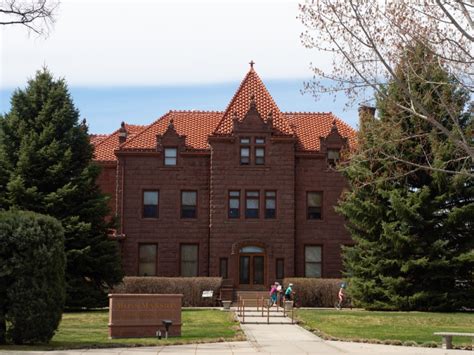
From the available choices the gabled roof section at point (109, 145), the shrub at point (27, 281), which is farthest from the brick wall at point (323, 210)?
the shrub at point (27, 281)

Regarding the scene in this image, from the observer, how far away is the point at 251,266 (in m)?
45.8

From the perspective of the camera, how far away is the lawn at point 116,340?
2138 centimetres

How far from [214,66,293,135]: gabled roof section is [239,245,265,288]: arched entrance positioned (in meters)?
6.80

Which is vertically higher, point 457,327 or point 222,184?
point 222,184

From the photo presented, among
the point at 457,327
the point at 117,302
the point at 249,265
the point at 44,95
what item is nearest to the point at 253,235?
the point at 249,265

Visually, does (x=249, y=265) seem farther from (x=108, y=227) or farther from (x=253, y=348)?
(x=253, y=348)

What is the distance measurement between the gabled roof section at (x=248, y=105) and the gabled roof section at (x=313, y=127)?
5.15 feet

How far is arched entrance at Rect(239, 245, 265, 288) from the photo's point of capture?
45.6 meters

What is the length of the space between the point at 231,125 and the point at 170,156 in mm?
4039

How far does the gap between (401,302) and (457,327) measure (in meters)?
7.83

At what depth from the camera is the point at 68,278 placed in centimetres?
3769

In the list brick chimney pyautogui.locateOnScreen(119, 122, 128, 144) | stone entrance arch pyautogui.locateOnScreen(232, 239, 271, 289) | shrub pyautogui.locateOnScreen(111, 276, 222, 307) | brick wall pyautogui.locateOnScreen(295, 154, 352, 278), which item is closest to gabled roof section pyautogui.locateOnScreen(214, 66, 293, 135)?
brick wall pyautogui.locateOnScreen(295, 154, 352, 278)

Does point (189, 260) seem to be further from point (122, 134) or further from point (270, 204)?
point (122, 134)

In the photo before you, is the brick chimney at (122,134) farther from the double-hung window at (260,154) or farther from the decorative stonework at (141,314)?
the decorative stonework at (141,314)
